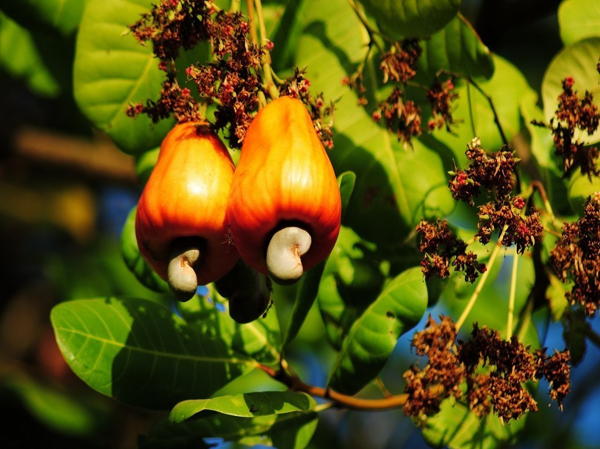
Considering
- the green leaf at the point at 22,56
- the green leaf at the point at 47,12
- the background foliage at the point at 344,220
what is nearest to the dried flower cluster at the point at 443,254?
the background foliage at the point at 344,220

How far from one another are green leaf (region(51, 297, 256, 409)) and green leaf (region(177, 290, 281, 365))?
3 cm

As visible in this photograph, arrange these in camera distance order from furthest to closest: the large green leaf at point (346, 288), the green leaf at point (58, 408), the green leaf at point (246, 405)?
the green leaf at point (58, 408)
the large green leaf at point (346, 288)
the green leaf at point (246, 405)

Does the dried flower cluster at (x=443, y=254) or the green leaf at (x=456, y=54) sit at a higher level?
the green leaf at (x=456, y=54)

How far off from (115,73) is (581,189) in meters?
0.87

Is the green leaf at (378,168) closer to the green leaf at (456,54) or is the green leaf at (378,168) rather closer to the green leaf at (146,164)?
the green leaf at (456,54)

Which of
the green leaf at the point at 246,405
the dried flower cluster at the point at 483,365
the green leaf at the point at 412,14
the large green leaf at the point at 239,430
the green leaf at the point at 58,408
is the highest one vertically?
the green leaf at the point at 412,14

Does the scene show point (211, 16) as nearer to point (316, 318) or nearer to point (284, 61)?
point (284, 61)

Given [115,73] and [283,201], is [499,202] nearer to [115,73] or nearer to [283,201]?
[283,201]

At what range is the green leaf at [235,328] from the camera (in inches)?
63.6

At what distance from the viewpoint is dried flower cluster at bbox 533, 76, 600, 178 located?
4.78 ft

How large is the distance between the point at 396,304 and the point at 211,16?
57cm

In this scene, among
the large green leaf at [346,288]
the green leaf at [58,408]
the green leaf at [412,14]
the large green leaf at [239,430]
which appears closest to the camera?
the green leaf at [412,14]

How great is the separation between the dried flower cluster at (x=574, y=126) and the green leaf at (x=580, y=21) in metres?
0.25


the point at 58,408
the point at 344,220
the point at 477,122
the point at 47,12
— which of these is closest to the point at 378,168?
the point at 344,220
